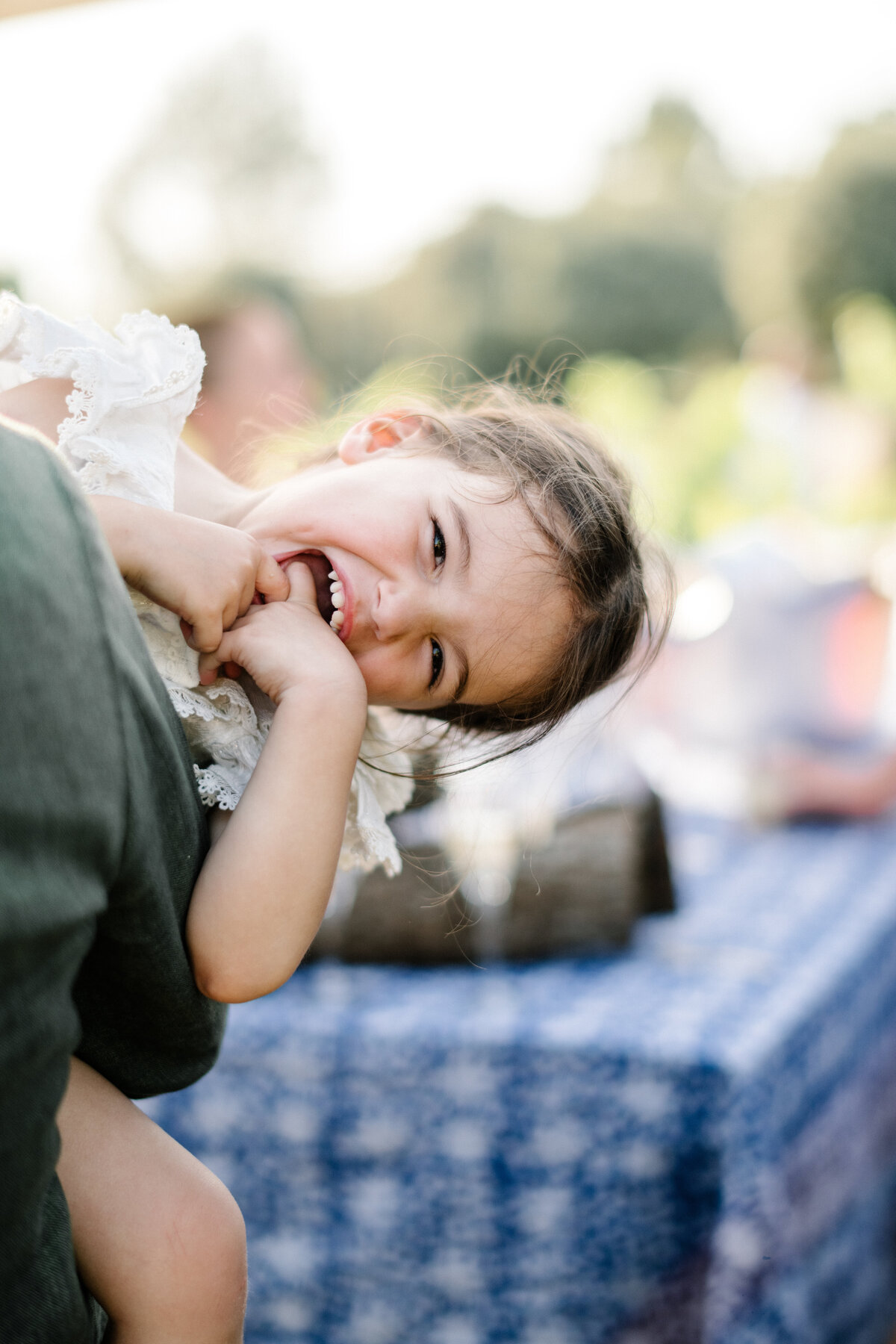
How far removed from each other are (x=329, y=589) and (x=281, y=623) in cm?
15

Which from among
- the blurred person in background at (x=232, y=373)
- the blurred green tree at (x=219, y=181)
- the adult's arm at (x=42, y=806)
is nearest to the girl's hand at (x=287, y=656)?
the adult's arm at (x=42, y=806)

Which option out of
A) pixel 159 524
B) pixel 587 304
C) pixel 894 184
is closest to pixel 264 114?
pixel 587 304

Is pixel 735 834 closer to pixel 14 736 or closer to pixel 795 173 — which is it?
pixel 14 736

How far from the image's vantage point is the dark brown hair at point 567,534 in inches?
45.9

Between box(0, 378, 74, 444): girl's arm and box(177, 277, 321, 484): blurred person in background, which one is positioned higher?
box(0, 378, 74, 444): girl's arm

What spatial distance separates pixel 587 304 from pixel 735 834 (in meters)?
17.3

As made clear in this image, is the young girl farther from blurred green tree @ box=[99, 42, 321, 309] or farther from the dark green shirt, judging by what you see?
blurred green tree @ box=[99, 42, 321, 309]

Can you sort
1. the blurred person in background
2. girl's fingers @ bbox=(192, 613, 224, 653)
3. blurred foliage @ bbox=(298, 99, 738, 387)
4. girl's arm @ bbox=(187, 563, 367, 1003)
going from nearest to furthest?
1. girl's arm @ bbox=(187, 563, 367, 1003)
2. girl's fingers @ bbox=(192, 613, 224, 653)
3. the blurred person in background
4. blurred foliage @ bbox=(298, 99, 738, 387)

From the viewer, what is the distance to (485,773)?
5.15 ft

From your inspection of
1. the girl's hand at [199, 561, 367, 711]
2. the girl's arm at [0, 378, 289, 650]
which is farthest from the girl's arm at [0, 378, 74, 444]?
the girl's hand at [199, 561, 367, 711]

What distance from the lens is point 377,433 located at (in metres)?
1.23

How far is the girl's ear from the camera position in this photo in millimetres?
1193

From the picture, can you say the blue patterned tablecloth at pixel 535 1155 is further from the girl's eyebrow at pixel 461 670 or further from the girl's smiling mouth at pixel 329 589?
the girl's smiling mouth at pixel 329 589

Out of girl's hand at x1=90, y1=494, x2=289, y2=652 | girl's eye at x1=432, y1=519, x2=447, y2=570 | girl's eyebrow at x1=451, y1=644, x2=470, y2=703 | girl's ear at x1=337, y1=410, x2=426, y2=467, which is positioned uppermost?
girl's hand at x1=90, y1=494, x2=289, y2=652
